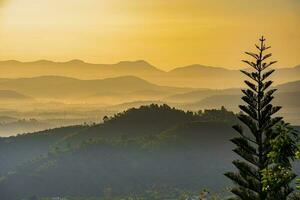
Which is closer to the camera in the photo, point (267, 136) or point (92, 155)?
point (267, 136)

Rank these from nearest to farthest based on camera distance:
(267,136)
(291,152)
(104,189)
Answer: (291,152), (267,136), (104,189)

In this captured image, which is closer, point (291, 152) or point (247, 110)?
point (291, 152)

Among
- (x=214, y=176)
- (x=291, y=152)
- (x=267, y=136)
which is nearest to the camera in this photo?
(x=291, y=152)

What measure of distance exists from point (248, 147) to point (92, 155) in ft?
544

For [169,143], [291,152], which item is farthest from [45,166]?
[291,152]

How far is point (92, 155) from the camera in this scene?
19488 cm

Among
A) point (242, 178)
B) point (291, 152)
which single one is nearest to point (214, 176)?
point (242, 178)

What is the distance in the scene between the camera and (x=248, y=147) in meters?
30.6

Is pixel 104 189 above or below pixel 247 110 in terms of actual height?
below

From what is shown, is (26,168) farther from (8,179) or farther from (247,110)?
(247,110)

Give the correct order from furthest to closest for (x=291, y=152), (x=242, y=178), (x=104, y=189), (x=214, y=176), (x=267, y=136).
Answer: (x=214, y=176), (x=104, y=189), (x=242, y=178), (x=267, y=136), (x=291, y=152)

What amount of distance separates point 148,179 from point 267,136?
16631 centimetres

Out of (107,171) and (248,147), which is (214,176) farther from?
(248,147)

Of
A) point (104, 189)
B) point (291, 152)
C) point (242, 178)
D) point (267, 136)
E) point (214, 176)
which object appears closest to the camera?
point (291, 152)
